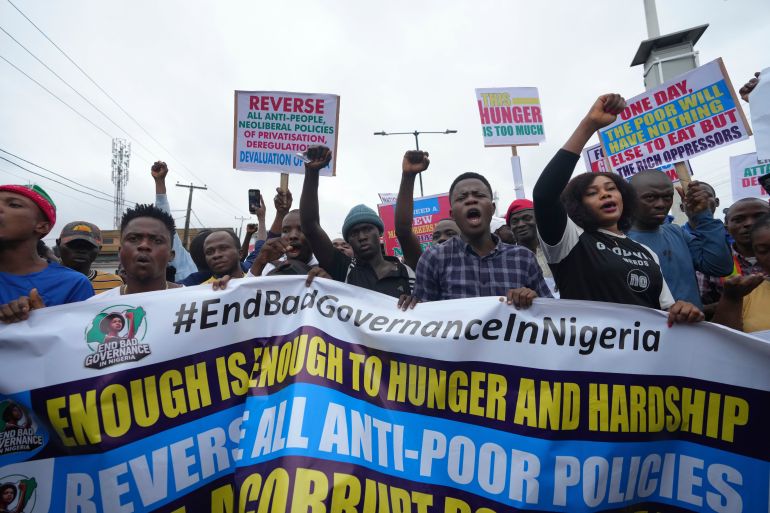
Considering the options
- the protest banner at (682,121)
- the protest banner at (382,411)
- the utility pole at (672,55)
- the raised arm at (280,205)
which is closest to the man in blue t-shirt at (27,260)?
the protest banner at (382,411)

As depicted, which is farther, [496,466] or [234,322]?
[234,322]

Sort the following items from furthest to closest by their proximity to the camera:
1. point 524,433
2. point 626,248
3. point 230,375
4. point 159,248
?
1. point 159,248
2. point 626,248
3. point 230,375
4. point 524,433

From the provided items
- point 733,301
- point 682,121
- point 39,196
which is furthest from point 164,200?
point 682,121

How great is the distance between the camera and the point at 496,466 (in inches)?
76.7

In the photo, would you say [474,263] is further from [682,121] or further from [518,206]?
[682,121]

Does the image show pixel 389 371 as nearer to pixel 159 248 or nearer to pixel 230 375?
pixel 230 375

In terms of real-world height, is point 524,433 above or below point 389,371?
below

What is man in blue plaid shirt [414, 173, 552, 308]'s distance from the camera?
98.5 inches

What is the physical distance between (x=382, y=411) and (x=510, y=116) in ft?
24.2

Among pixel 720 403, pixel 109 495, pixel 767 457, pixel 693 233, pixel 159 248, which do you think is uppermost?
pixel 693 233

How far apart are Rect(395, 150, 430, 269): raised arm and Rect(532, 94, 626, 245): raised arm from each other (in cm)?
103

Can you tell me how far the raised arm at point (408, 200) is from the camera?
10.2ft

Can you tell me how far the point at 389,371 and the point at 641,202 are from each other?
2.27 meters

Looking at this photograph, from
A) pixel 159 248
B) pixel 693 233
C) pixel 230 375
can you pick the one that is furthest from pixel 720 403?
pixel 159 248
